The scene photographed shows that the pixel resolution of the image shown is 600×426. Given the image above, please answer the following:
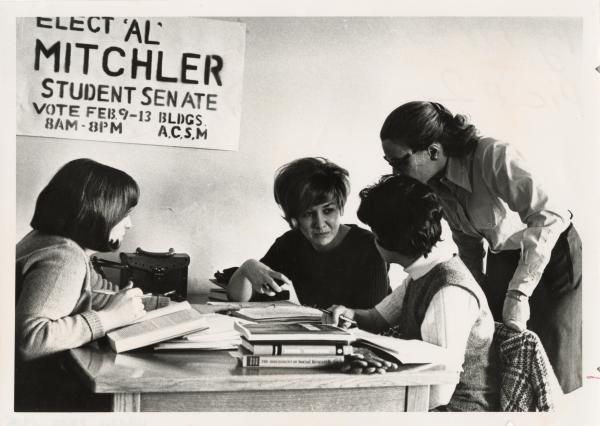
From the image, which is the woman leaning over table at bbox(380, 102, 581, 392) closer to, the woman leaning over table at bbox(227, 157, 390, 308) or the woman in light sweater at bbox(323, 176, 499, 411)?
the woman in light sweater at bbox(323, 176, 499, 411)

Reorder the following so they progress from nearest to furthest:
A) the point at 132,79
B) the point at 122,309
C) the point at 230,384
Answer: the point at 230,384 < the point at 122,309 < the point at 132,79

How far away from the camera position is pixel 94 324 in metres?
1.70

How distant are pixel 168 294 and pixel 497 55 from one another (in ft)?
3.71

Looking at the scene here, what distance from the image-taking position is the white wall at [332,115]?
184 cm

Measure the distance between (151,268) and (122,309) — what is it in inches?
5.6

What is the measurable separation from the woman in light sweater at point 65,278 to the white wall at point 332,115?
0.13 feet

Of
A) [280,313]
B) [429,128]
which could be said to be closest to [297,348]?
[280,313]

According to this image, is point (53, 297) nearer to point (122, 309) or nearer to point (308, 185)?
point (122, 309)

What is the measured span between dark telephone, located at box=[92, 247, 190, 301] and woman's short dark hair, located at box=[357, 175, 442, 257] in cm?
52

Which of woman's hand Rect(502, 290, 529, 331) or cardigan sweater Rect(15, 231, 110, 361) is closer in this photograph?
cardigan sweater Rect(15, 231, 110, 361)

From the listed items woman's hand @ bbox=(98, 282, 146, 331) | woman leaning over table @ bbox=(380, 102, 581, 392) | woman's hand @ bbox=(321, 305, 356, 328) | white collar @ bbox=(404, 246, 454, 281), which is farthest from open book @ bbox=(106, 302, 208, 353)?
woman leaning over table @ bbox=(380, 102, 581, 392)

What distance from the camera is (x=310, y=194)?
1.89m

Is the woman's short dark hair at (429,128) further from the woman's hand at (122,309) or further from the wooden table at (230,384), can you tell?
the woman's hand at (122,309)

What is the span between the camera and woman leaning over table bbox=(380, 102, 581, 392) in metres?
1.89
